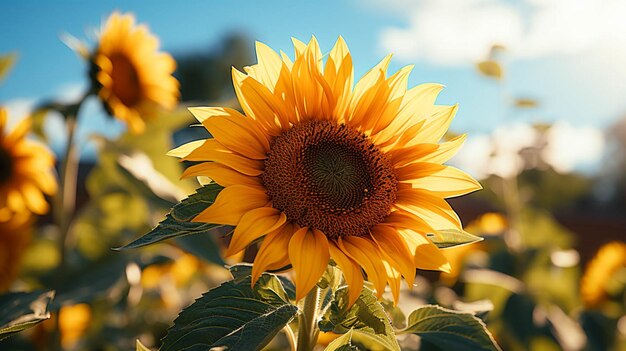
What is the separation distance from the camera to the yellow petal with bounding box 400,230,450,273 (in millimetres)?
756

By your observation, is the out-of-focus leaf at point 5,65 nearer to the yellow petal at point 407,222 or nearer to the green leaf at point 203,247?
the green leaf at point 203,247

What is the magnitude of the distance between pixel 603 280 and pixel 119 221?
2.10 metres

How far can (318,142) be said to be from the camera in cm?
86

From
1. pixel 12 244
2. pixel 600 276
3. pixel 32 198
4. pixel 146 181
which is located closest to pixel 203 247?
pixel 146 181

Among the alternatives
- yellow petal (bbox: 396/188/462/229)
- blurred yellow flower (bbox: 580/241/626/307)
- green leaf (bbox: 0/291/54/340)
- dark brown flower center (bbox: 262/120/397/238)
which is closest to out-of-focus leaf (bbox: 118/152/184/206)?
green leaf (bbox: 0/291/54/340)

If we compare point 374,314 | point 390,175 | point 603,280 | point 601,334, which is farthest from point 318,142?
point 603,280

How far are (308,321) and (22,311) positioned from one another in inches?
16.7

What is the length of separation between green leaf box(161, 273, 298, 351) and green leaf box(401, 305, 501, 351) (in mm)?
216

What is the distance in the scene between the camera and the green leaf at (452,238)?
78 centimetres

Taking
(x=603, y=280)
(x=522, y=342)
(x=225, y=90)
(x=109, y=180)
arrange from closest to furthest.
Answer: (x=522, y=342) < (x=109, y=180) < (x=603, y=280) < (x=225, y=90)

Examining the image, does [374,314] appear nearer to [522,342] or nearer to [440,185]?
[440,185]

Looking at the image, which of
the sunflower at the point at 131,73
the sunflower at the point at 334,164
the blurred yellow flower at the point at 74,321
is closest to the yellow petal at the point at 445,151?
the sunflower at the point at 334,164

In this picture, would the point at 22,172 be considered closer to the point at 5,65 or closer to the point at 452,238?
the point at 5,65

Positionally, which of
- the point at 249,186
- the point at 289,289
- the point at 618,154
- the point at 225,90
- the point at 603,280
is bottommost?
the point at 225,90
